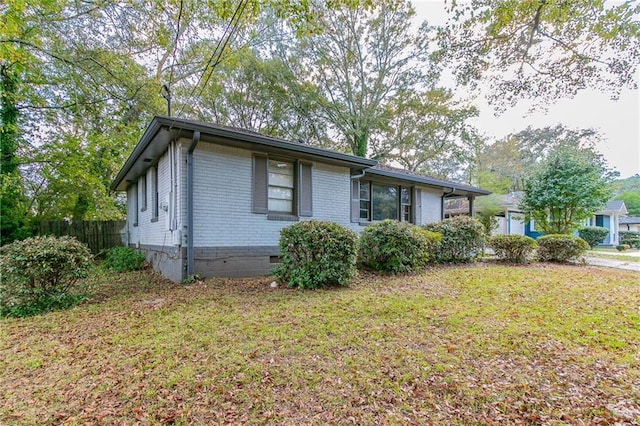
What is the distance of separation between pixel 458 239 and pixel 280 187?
5949mm

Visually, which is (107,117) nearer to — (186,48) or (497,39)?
(186,48)

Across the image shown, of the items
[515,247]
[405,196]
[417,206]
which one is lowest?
[515,247]

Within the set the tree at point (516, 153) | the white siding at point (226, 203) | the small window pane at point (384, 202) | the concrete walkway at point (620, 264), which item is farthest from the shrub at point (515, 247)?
the tree at point (516, 153)

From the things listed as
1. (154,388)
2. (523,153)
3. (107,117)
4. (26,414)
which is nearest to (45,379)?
(26,414)

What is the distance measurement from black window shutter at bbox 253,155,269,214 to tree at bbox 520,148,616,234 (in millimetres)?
14320

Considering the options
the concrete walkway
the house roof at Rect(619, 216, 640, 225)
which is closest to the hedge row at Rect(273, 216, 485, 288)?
the concrete walkway

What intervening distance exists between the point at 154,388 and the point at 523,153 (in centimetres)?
3745

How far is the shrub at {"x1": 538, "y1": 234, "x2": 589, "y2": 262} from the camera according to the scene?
977cm

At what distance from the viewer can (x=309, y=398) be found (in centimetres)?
226

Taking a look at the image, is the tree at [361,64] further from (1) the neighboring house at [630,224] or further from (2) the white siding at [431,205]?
(1) the neighboring house at [630,224]

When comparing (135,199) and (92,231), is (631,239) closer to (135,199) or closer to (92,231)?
(135,199)

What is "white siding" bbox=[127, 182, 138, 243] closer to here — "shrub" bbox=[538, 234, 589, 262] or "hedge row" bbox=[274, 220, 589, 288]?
"hedge row" bbox=[274, 220, 589, 288]

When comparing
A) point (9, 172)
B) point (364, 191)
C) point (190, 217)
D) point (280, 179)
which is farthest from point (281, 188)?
point (9, 172)

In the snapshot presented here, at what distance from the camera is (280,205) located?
776 cm
